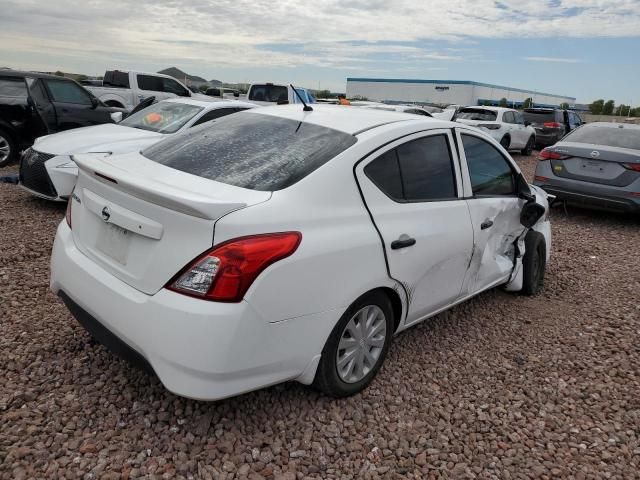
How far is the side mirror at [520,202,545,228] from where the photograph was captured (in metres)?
4.13

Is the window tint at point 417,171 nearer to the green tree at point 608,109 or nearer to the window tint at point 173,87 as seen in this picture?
the window tint at point 173,87

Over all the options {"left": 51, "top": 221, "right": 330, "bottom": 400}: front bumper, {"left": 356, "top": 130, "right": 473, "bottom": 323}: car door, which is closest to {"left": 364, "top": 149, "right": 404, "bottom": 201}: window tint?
{"left": 356, "top": 130, "right": 473, "bottom": 323}: car door

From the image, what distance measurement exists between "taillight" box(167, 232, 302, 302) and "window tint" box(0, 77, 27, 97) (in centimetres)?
877

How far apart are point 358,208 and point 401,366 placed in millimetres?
1235

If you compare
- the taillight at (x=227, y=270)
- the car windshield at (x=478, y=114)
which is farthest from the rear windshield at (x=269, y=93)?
the taillight at (x=227, y=270)

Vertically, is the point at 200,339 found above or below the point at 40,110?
below

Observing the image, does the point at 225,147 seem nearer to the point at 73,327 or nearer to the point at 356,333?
the point at 356,333

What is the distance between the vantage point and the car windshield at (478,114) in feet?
51.2

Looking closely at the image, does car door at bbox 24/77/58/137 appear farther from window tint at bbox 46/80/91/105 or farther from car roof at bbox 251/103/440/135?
car roof at bbox 251/103/440/135

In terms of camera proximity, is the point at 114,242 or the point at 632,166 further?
the point at 632,166

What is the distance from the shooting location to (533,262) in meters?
4.58

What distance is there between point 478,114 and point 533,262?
40.2 feet

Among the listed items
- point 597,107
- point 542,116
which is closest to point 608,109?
point 597,107

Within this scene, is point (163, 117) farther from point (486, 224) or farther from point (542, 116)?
point (542, 116)
